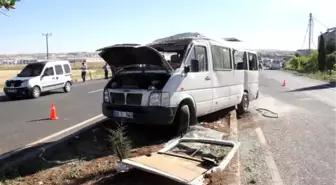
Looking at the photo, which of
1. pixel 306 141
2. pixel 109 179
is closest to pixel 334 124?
pixel 306 141

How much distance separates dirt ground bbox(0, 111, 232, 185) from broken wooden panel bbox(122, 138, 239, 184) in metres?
0.16

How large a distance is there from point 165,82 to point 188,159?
224cm

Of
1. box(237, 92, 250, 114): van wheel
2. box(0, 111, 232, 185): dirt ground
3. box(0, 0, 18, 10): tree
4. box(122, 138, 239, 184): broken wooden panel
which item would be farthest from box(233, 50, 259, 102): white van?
box(0, 0, 18, 10): tree

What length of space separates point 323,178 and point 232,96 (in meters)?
5.25

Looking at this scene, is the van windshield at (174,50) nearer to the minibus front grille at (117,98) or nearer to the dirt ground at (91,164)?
the minibus front grille at (117,98)

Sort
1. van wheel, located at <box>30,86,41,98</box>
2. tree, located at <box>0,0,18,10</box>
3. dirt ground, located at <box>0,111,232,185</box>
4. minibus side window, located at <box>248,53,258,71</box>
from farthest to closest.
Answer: van wheel, located at <box>30,86,41,98</box>, minibus side window, located at <box>248,53,258,71</box>, dirt ground, located at <box>0,111,232,185</box>, tree, located at <box>0,0,18,10</box>

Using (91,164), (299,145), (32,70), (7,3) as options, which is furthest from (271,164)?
(32,70)

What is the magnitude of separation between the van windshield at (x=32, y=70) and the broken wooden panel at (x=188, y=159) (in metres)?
16.0

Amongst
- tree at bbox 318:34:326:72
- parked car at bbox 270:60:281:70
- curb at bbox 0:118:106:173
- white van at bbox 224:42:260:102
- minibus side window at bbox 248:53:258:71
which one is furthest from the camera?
parked car at bbox 270:60:281:70

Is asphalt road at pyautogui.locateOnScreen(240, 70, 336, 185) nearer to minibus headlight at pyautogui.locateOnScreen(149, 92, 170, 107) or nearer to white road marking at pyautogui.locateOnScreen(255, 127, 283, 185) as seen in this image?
white road marking at pyautogui.locateOnScreen(255, 127, 283, 185)

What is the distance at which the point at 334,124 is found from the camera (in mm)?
10234

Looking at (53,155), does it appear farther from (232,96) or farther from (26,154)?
(232,96)

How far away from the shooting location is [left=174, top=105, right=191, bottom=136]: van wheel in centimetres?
793

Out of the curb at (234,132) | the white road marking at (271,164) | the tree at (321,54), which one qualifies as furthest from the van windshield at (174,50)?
the tree at (321,54)
